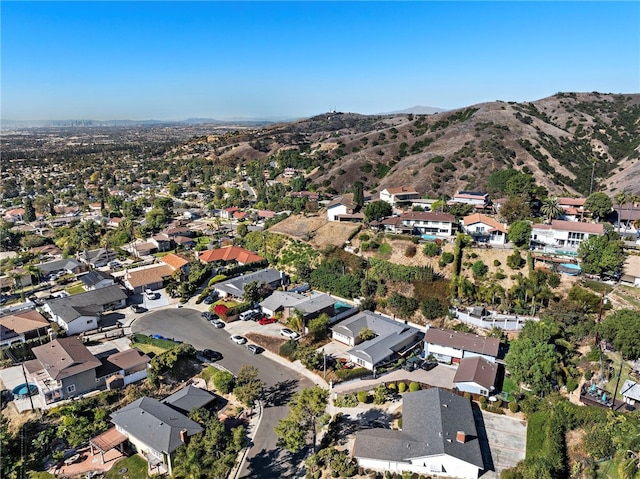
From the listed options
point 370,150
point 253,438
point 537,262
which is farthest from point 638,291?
point 370,150

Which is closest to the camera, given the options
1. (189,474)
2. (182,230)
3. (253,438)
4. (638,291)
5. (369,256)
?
(189,474)

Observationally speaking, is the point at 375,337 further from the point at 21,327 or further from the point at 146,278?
the point at 21,327

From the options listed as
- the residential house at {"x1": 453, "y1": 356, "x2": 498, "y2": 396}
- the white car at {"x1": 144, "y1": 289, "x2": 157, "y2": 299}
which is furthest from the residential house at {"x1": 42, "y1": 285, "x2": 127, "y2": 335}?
the residential house at {"x1": 453, "y1": 356, "x2": 498, "y2": 396}

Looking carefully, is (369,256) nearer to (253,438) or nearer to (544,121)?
(253,438)

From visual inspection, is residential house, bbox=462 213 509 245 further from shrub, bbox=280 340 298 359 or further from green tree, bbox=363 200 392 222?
shrub, bbox=280 340 298 359

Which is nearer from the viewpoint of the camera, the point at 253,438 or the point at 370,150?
the point at 253,438

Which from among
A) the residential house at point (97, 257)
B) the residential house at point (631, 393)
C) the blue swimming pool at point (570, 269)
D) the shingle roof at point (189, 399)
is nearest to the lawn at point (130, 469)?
the shingle roof at point (189, 399)

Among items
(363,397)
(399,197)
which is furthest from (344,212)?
(363,397)
